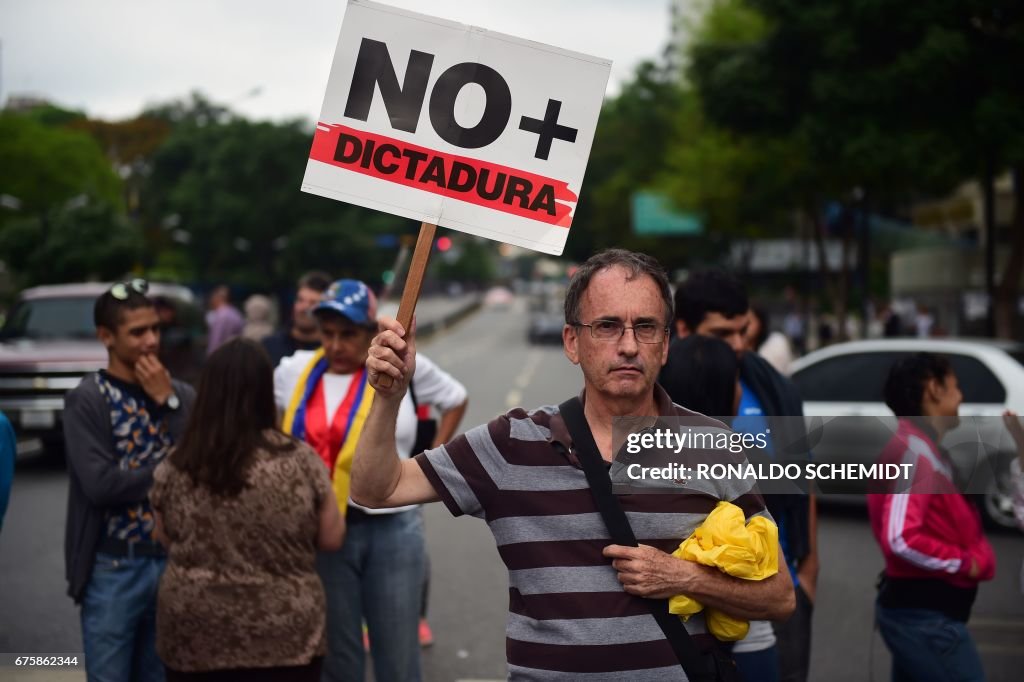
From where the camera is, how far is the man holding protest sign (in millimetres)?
2355

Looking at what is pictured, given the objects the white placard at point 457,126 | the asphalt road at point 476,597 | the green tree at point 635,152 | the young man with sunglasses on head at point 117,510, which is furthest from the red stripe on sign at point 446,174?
the green tree at point 635,152

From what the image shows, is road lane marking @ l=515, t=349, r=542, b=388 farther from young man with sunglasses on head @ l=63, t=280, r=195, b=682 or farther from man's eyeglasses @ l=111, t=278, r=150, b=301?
young man with sunglasses on head @ l=63, t=280, r=195, b=682

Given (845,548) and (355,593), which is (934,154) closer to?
(845,548)

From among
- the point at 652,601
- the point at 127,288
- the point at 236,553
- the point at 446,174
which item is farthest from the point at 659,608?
the point at 127,288

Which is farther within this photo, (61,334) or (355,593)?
(61,334)

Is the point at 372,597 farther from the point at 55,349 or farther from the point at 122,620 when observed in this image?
the point at 55,349

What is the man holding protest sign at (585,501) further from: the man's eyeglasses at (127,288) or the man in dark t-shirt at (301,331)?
the man in dark t-shirt at (301,331)

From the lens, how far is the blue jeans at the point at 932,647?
11.8ft

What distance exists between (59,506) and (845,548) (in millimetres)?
7146

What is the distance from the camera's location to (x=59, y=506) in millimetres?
10273

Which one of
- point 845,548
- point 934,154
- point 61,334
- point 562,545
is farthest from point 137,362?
point 934,154

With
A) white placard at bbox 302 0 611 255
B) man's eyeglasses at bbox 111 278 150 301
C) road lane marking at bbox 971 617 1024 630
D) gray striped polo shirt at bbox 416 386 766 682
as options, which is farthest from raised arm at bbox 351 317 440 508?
road lane marking at bbox 971 617 1024 630

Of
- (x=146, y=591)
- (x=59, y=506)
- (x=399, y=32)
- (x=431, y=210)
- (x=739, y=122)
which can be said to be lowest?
(x=59, y=506)

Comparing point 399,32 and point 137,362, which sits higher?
point 399,32
